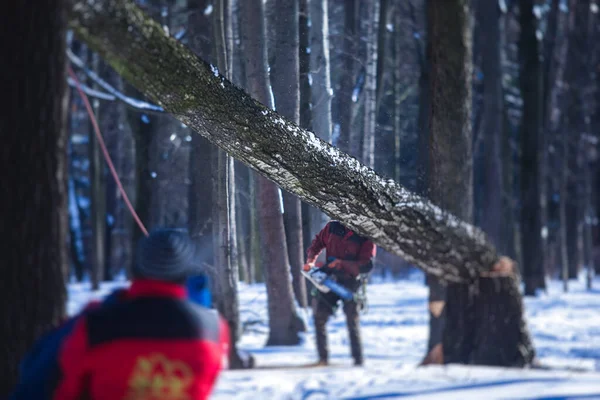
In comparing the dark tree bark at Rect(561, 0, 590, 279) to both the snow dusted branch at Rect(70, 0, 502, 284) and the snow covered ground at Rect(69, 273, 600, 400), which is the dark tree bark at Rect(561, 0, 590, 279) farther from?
the snow dusted branch at Rect(70, 0, 502, 284)

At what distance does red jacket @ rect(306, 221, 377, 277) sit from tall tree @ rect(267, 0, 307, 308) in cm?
19

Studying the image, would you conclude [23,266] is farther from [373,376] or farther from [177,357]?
[373,376]

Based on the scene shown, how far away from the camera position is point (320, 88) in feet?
20.4

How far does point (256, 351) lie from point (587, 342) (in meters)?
5.79

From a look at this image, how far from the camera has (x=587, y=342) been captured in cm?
1035

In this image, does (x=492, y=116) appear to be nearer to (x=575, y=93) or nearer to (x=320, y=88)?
(x=575, y=93)

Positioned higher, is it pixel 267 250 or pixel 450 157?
pixel 450 157

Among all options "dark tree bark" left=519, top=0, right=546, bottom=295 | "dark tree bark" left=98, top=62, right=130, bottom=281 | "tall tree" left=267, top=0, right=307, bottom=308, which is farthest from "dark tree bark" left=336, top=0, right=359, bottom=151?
"dark tree bark" left=519, top=0, right=546, bottom=295

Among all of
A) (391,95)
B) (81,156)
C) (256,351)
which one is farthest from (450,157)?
(81,156)

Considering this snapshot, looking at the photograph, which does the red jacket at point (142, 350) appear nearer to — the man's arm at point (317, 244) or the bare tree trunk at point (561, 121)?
the man's arm at point (317, 244)

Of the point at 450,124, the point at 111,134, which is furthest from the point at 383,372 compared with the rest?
the point at 111,134

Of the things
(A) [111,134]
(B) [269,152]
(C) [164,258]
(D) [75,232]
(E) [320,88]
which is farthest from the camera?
(D) [75,232]

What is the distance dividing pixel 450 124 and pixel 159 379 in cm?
635

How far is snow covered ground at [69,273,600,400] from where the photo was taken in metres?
6.43
